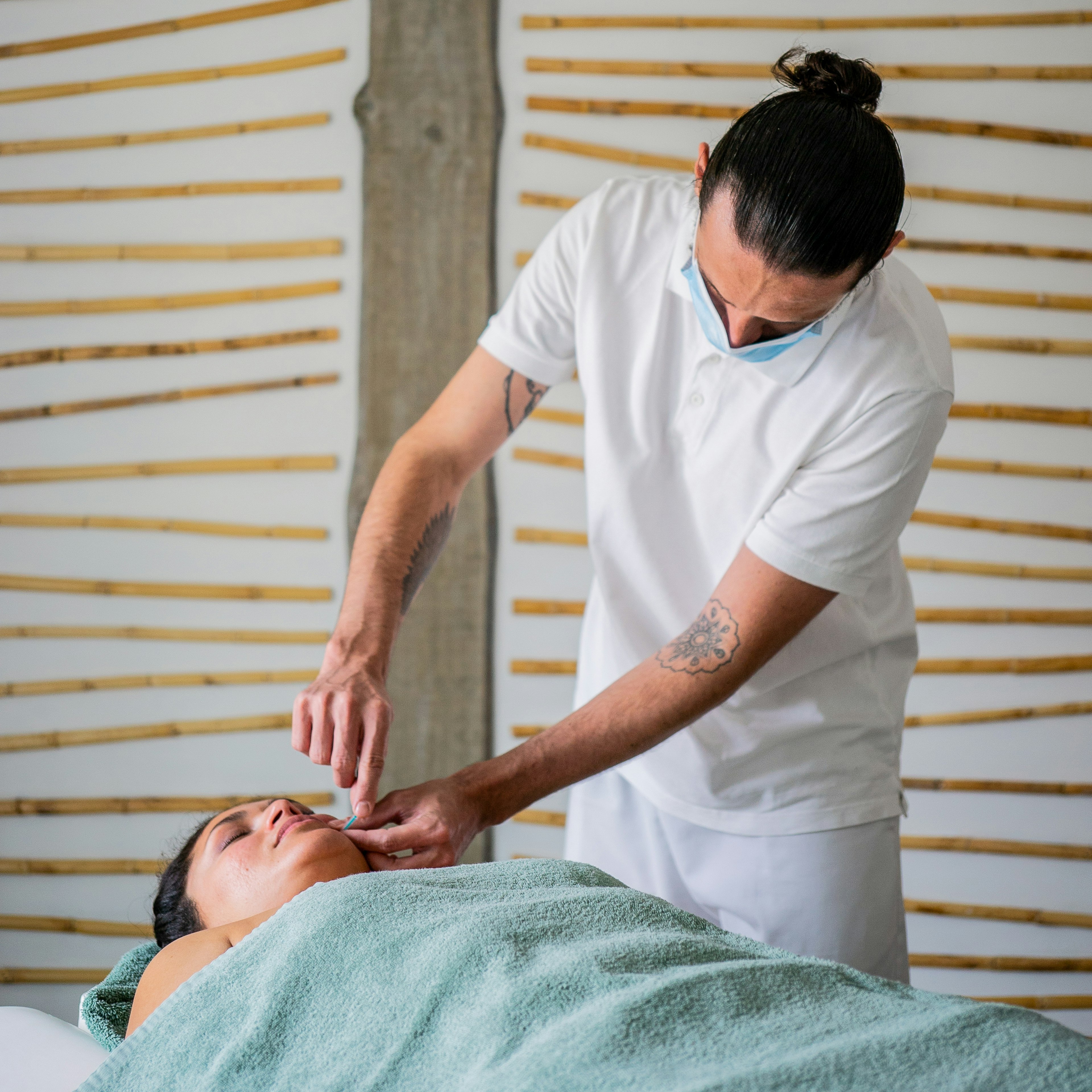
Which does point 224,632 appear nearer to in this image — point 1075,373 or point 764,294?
point 764,294

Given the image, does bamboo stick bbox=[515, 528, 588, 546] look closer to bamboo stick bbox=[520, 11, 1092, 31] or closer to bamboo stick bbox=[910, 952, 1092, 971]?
bamboo stick bbox=[520, 11, 1092, 31]

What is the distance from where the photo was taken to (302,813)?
54.3 inches

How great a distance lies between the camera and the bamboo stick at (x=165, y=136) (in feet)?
8.06

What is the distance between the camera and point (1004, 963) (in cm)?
253

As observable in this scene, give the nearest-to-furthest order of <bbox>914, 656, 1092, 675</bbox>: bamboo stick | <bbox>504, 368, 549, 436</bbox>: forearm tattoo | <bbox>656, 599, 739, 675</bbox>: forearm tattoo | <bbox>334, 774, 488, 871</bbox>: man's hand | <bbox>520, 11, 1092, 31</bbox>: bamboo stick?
<bbox>334, 774, 488, 871</bbox>: man's hand → <bbox>656, 599, 739, 675</bbox>: forearm tattoo → <bbox>504, 368, 549, 436</bbox>: forearm tattoo → <bbox>520, 11, 1092, 31</bbox>: bamboo stick → <bbox>914, 656, 1092, 675</bbox>: bamboo stick

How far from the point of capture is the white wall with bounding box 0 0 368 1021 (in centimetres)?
248

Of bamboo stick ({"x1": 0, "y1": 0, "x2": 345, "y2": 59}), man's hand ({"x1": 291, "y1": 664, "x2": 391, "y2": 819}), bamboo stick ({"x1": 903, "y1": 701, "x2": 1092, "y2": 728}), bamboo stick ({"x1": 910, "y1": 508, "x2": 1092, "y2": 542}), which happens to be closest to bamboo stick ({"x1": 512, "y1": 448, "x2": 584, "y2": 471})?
bamboo stick ({"x1": 910, "y1": 508, "x2": 1092, "y2": 542})

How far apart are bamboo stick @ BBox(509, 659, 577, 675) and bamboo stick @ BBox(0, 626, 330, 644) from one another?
490mm

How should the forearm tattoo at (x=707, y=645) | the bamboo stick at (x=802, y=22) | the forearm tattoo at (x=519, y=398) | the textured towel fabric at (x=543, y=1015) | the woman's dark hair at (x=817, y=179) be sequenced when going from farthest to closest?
1. the bamboo stick at (x=802, y=22)
2. the forearm tattoo at (x=519, y=398)
3. the forearm tattoo at (x=707, y=645)
4. the woman's dark hair at (x=817, y=179)
5. the textured towel fabric at (x=543, y=1015)

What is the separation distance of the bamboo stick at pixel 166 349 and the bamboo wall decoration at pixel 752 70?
33.9 inches

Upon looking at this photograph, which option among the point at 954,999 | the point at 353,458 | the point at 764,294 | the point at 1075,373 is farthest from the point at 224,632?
the point at 1075,373

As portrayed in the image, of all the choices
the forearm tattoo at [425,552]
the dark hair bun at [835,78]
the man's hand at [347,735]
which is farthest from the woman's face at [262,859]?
the dark hair bun at [835,78]

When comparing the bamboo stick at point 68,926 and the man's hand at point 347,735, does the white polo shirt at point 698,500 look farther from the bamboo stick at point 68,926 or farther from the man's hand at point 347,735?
the bamboo stick at point 68,926

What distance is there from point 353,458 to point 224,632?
0.56 meters
